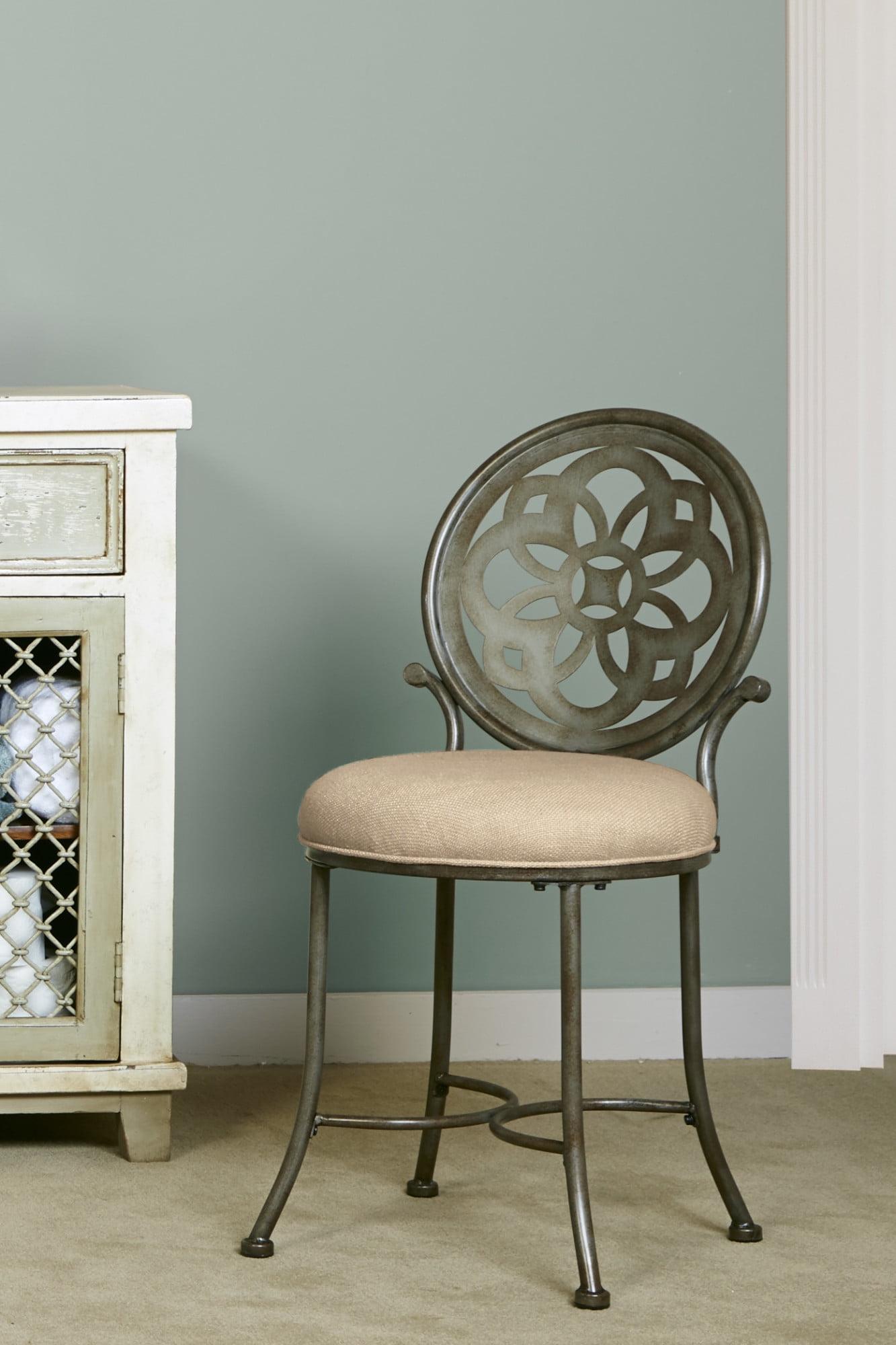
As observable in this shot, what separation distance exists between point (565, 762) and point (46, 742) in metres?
0.68

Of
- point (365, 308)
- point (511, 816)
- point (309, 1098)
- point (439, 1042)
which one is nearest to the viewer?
point (511, 816)

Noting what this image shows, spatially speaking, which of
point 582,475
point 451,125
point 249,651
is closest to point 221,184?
point 451,125

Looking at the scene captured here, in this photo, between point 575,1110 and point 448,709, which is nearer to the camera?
point 575,1110

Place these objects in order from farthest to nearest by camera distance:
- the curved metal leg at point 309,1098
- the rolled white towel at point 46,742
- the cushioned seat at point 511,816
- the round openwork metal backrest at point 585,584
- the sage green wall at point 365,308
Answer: the sage green wall at point 365,308 → the rolled white towel at point 46,742 → the round openwork metal backrest at point 585,584 → the curved metal leg at point 309,1098 → the cushioned seat at point 511,816

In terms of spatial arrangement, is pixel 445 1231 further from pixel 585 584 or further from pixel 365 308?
pixel 365 308

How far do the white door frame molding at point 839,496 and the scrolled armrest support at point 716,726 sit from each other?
0.78 metres

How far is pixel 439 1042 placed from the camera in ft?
5.80

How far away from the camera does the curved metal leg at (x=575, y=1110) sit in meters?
1.44

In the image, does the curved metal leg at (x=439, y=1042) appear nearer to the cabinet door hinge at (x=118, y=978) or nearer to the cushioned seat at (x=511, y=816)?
the cushioned seat at (x=511, y=816)

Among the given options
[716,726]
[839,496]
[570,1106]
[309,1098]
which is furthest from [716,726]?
[839,496]

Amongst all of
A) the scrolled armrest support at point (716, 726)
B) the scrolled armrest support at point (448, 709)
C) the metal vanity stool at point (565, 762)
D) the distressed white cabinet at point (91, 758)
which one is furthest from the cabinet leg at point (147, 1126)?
the scrolled armrest support at point (716, 726)

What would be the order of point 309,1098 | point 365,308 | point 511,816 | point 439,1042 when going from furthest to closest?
point 365,308
point 439,1042
point 309,1098
point 511,816

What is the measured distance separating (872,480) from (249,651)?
3.42ft

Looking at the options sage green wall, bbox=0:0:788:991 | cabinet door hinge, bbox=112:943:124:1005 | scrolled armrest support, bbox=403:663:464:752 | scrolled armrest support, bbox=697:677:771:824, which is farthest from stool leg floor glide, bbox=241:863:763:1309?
sage green wall, bbox=0:0:788:991
